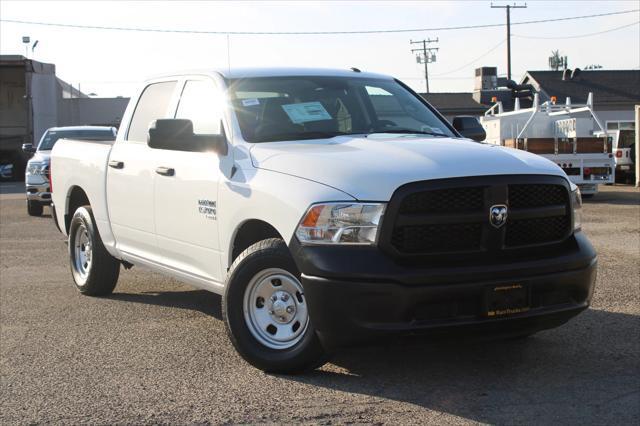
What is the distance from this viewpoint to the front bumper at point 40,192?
55.8ft

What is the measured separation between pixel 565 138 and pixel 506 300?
653 inches

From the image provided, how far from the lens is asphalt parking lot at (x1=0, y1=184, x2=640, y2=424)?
4457 mm

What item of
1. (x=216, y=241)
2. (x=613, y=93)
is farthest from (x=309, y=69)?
(x=613, y=93)

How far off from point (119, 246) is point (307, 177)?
2.92 meters

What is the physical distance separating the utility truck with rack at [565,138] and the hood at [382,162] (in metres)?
14.3

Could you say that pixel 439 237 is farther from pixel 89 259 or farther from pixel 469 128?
pixel 89 259

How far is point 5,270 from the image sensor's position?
9766mm

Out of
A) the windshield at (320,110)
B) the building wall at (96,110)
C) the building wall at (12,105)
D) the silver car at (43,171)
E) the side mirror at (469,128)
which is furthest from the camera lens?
the building wall at (96,110)

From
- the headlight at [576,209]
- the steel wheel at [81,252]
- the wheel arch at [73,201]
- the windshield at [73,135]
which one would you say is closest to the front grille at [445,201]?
the headlight at [576,209]

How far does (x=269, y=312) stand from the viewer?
5180 millimetres

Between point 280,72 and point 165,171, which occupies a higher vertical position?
point 280,72

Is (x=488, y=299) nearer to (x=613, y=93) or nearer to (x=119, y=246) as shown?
(x=119, y=246)

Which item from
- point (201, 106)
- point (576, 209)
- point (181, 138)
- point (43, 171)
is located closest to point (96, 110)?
point (43, 171)

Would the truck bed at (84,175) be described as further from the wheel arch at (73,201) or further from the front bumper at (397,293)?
the front bumper at (397,293)
